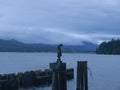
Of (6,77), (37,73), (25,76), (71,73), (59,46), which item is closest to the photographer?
(59,46)

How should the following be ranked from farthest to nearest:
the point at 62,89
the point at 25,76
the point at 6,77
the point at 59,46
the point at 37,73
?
the point at 37,73
the point at 25,76
the point at 6,77
the point at 59,46
the point at 62,89

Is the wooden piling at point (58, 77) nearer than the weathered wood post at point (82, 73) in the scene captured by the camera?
Yes

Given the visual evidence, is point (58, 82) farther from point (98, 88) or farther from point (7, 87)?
point (98, 88)

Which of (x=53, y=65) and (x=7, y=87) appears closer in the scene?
(x=53, y=65)

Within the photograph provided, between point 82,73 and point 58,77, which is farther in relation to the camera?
point 82,73

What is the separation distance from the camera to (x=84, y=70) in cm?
1997

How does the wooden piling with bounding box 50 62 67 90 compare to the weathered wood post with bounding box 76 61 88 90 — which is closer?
the wooden piling with bounding box 50 62 67 90

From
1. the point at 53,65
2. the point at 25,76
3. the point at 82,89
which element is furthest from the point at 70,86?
the point at 53,65

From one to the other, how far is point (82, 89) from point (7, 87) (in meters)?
18.2

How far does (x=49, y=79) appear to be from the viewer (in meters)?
55.6

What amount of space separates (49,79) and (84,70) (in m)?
35.9

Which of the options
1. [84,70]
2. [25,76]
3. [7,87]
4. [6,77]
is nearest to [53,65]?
[84,70]

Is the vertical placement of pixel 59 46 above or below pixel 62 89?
above

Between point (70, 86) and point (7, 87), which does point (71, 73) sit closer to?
point (70, 86)
